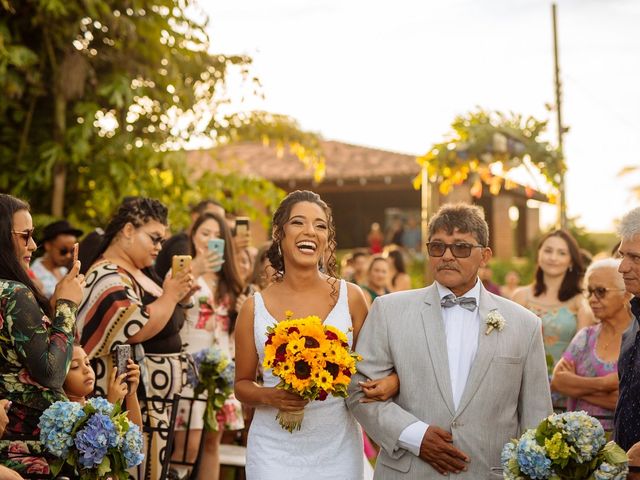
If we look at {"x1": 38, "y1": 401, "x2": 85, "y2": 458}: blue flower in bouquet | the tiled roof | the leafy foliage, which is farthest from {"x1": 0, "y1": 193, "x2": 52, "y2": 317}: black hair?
the tiled roof

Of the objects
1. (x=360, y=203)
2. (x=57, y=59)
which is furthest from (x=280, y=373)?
(x=360, y=203)

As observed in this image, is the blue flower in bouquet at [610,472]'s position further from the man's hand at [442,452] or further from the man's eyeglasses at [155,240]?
the man's eyeglasses at [155,240]

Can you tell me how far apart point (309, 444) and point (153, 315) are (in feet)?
5.74

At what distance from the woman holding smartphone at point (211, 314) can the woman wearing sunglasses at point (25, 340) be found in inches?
108

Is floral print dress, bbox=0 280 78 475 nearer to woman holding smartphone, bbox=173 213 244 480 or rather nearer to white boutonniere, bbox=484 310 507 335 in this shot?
white boutonniere, bbox=484 310 507 335

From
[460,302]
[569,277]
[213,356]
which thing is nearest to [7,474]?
[460,302]

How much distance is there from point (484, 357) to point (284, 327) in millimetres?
1016

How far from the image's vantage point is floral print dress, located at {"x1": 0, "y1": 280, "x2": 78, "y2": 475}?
452cm

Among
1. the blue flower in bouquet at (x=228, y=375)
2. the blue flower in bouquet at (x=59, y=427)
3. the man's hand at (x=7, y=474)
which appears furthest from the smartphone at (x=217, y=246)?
the man's hand at (x=7, y=474)

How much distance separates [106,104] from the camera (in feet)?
41.9

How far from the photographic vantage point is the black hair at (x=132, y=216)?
6582 mm

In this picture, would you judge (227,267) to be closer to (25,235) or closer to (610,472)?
(25,235)

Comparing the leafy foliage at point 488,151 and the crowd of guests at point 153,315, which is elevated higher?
the leafy foliage at point 488,151

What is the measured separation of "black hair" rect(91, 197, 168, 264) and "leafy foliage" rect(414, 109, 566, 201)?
708cm
